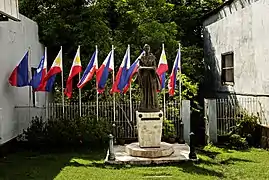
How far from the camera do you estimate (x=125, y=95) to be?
54.8ft

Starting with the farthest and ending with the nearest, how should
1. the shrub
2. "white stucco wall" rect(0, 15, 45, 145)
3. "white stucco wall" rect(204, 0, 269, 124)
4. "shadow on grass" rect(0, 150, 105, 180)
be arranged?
the shrub
"white stucco wall" rect(204, 0, 269, 124)
"white stucco wall" rect(0, 15, 45, 145)
"shadow on grass" rect(0, 150, 105, 180)

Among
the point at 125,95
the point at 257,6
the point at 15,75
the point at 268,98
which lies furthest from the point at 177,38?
the point at 15,75

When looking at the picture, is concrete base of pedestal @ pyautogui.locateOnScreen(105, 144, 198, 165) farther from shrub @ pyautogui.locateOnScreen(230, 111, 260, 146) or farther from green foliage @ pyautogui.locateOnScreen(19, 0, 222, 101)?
green foliage @ pyautogui.locateOnScreen(19, 0, 222, 101)

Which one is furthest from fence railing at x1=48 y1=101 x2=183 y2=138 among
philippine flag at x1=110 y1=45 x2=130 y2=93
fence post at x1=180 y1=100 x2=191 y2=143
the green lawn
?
the green lawn

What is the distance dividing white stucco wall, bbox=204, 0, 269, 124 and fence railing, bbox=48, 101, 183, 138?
2.65 metres

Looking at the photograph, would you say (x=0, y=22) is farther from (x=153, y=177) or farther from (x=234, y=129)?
(x=234, y=129)

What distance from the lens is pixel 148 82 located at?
41.8ft

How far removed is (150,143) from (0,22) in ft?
18.2

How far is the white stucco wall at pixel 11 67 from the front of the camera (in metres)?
12.6

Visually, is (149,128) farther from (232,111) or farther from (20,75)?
(20,75)

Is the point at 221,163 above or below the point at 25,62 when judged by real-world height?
below

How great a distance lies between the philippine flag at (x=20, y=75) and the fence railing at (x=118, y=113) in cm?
224

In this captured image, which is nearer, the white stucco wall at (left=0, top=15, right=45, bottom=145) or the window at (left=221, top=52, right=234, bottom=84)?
the white stucco wall at (left=0, top=15, right=45, bottom=145)

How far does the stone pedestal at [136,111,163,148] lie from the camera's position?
1245 cm
